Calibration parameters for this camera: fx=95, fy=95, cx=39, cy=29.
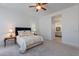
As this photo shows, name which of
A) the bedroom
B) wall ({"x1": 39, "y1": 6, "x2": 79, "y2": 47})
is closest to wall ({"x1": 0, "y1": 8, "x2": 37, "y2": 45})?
the bedroom

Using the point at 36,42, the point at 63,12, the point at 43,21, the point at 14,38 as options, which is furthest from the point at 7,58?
the point at 43,21

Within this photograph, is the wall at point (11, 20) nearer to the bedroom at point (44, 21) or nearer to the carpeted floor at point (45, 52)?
the bedroom at point (44, 21)

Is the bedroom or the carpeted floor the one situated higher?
the bedroom

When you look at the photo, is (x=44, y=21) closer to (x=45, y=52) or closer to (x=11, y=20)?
(x=11, y=20)

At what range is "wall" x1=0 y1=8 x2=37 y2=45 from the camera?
6.26m

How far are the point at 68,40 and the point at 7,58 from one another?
535 cm

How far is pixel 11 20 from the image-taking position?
6.74 meters

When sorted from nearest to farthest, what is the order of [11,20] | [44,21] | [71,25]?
1. [71,25]
2. [11,20]
3. [44,21]

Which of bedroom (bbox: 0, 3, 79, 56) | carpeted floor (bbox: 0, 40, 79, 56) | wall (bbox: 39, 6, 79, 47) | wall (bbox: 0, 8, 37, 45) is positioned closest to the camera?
carpeted floor (bbox: 0, 40, 79, 56)

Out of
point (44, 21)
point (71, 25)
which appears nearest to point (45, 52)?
point (71, 25)

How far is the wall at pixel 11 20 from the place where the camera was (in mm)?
6259

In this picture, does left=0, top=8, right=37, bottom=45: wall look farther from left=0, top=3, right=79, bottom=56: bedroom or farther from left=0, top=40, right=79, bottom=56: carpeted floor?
left=0, top=40, right=79, bottom=56: carpeted floor

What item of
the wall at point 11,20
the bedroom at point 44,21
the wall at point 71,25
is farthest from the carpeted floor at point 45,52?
the wall at point 11,20

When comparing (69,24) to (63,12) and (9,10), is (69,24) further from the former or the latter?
(9,10)
